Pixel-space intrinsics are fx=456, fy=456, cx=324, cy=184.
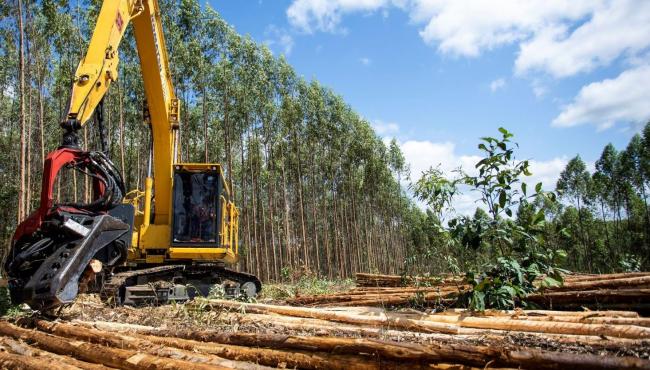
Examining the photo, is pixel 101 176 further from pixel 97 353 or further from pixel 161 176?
pixel 161 176

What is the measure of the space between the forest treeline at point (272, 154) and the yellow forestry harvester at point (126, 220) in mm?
4237

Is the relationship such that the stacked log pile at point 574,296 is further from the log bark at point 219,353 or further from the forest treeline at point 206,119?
the forest treeline at point 206,119

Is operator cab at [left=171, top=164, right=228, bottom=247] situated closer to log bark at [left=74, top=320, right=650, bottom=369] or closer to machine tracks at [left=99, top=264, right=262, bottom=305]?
machine tracks at [left=99, top=264, right=262, bottom=305]

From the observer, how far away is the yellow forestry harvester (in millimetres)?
5336

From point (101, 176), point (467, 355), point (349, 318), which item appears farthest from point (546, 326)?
point (101, 176)

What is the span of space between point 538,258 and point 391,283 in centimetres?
532

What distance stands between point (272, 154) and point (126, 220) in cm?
2370

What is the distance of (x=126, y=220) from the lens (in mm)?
6523

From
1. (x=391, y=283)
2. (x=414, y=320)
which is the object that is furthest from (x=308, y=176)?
(x=414, y=320)

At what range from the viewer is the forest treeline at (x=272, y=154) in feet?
21.8

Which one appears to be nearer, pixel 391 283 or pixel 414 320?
pixel 414 320

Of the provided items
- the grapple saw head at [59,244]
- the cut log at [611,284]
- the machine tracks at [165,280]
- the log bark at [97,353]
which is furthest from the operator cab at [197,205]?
the cut log at [611,284]

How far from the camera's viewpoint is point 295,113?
2994cm

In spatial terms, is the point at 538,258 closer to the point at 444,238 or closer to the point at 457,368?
the point at 444,238
